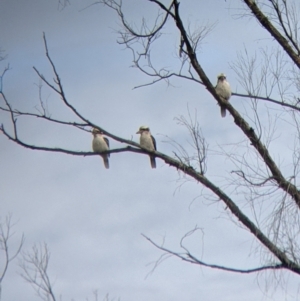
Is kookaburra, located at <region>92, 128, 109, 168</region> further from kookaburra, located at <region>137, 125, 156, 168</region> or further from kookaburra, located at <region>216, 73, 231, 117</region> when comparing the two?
kookaburra, located at <region>216, 73, 231, 117</region>

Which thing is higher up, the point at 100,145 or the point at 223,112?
the point at 100,145

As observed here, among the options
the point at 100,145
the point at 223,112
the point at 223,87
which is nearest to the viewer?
the point at 223,112

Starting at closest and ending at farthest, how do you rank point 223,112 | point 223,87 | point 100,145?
point 223,112
point 223,87
point 100,145

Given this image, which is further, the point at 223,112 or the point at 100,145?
the point at 100,145

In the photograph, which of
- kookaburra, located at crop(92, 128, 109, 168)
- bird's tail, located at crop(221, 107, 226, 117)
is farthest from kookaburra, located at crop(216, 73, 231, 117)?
kookaburra, located at crop(92, 128, 109, 168)

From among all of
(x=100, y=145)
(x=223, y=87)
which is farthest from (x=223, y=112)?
(x=100, y=145)

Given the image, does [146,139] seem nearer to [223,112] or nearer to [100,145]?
[100,145]

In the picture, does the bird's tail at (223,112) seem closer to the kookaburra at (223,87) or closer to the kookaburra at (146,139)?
the kookaburra at (223,87)

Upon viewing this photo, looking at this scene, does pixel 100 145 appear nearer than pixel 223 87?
No

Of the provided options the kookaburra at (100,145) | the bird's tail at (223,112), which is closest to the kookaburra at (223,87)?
the bird's tail at (223,112)

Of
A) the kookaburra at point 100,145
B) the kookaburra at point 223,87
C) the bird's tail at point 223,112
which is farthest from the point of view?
the kookaburra at point 100,145

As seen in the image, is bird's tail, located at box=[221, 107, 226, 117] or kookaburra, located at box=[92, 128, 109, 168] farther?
kookaburra, located at box=[92, 128, 109, 168]

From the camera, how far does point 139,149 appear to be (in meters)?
8.63

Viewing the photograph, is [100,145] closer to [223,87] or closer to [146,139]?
[146,139]
